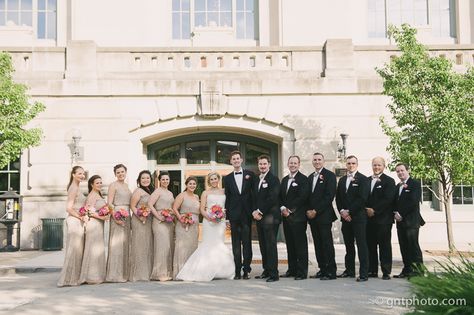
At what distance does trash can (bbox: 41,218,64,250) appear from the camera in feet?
48.8

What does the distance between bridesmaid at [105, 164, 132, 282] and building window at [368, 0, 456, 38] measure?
13.0 metres

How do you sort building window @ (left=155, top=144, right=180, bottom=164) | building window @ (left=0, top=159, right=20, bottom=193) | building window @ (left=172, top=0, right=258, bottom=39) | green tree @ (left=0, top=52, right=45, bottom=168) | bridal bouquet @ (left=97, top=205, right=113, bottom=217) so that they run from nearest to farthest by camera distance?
bridal bouquet @ (left=97, top=205, right=113, bottom=217), green tree @ (left=0, top=52, right=45, bottom=168), building window @ (left=0, top=159, right=20, bottom=193), building window @ (left=155, top=144, right=180, bottom=164), building window @ (left=172, top=0, right=258, bottom=39)

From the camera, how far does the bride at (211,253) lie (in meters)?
8.92

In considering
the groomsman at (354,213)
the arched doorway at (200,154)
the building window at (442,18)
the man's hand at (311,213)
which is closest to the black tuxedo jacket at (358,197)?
the groomsman at (354,213)

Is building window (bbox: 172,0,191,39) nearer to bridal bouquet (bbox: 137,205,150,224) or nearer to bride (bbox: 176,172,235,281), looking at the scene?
bride (bbox: 176,172,235,281)

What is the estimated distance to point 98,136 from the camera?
50.8 ft

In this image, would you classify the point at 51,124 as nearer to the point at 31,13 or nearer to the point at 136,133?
the point at 136,133

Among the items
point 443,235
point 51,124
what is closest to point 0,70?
point 51,124

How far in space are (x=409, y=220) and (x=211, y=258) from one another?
339cm

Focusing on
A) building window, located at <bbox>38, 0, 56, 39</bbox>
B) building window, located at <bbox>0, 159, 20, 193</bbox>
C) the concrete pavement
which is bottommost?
the concrete pavement

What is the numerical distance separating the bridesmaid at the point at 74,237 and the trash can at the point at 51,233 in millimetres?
6484

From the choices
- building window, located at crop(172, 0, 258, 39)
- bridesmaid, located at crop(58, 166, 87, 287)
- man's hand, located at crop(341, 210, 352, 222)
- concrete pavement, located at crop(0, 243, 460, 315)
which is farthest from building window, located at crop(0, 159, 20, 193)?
man's hand, located at crop(341, 210, 352, 222)

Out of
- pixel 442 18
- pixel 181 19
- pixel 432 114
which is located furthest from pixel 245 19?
pixel 432 114

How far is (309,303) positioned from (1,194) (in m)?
11.9
